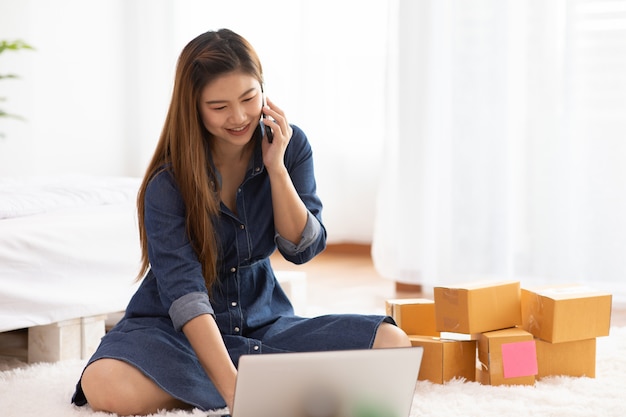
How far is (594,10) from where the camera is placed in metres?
3.09

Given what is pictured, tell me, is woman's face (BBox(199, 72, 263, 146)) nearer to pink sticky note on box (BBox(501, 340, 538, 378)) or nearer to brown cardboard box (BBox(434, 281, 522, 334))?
brown cardboard box (BBox(434, 281, 522, 334))

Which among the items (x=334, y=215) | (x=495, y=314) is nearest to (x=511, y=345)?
(x=495, y=314)

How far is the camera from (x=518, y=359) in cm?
204

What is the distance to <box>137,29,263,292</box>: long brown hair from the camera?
1734mm

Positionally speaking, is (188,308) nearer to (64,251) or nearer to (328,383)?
(328,383)

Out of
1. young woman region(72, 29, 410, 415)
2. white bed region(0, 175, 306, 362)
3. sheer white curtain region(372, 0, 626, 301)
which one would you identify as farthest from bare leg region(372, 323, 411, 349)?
sheer white curtain region(372, 0, 626, 301)

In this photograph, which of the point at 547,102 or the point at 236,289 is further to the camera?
the point at 547,102

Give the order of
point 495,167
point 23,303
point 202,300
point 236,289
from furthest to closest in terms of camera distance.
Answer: point 495,167 → point 23,303 → point 236,289 → point 202,300

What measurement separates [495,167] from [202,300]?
1830mm

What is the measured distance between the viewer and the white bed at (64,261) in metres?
2.24

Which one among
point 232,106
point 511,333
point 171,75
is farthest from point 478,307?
point 171,75

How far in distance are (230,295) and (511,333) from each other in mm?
626

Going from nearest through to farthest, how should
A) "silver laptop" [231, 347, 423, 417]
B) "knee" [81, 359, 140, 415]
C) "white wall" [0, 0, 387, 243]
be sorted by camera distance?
"silver laptop" [231, 347, 423, 417] → "knee" [81, 359, 140, 415] → "white wall" [0, 0, 387, 243]

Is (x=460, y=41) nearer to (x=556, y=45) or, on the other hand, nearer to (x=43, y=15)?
(x=556, y=45)
